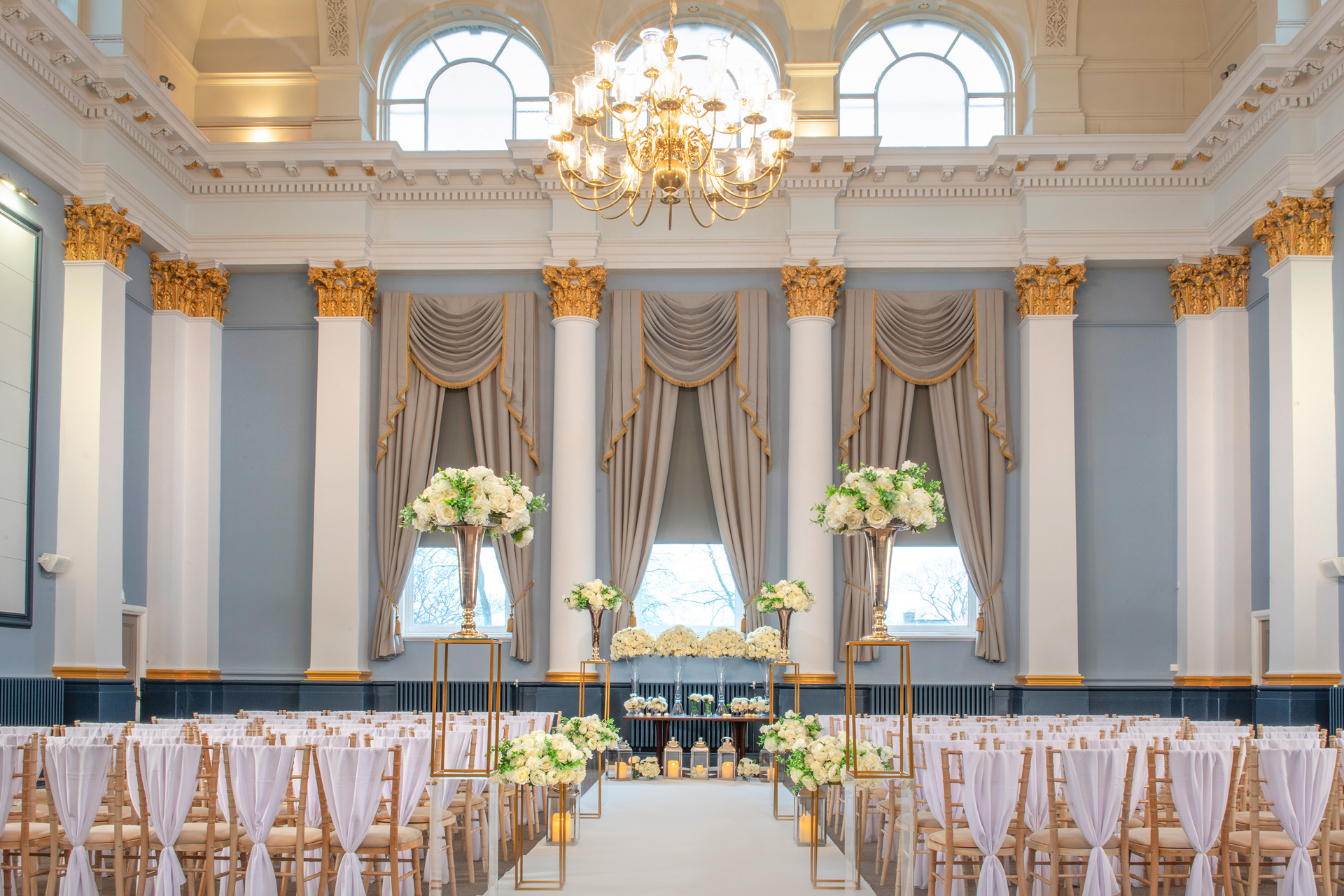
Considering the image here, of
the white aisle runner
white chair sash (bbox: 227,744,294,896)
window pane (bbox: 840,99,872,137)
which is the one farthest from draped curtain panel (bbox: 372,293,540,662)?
white chair sash (bbox: 227,744,294,896)

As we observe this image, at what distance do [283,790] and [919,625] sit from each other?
9.25 m

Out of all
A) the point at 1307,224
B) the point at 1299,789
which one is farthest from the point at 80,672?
the point at 1307,224

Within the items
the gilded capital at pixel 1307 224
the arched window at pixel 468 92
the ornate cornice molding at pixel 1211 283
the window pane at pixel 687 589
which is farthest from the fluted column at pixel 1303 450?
the arched window at pixel 468 92

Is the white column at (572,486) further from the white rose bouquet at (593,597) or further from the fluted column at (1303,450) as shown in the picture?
the fluted column at (1303,450)

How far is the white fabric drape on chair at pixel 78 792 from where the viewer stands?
5738mm

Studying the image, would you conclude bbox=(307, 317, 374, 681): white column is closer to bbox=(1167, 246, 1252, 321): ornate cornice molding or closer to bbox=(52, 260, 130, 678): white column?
bbox=(52, 260, 130, 678): white column

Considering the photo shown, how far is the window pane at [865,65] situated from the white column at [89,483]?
323 inches

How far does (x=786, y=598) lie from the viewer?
1225cm

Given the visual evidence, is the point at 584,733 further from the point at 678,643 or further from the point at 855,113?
the point at 855,113

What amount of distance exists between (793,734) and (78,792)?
12.9 ft

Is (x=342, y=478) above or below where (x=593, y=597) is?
above

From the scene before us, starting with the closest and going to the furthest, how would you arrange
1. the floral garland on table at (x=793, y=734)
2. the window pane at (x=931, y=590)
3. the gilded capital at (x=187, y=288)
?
the floral garland on table at (x=793, y=734), the gilded capital at (x=187, y=288), the window pane at (x=931, y=590)

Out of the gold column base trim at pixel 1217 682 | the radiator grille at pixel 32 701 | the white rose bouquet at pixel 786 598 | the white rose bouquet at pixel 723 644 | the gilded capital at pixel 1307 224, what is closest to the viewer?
the radiator grille at pixel 32 701

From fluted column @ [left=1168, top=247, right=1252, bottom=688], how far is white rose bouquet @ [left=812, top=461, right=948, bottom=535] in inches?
310
